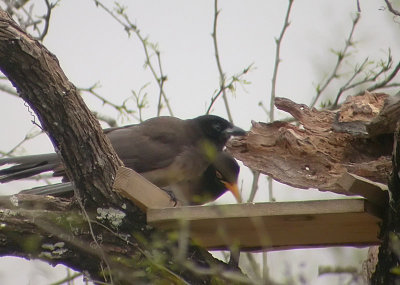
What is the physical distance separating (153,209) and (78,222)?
0.37 m

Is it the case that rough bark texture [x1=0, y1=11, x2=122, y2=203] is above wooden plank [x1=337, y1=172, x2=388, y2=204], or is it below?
above

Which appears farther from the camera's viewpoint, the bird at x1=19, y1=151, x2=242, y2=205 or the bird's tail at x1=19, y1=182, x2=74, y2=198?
the bird at x1=19, y1=151, x2=242, y2=205

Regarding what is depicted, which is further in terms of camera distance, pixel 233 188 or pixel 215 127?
pixel 215 127

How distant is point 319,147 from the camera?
12.9 feet

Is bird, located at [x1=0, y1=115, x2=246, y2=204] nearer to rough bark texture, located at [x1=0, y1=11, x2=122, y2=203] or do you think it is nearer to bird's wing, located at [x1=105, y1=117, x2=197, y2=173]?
bird's wing, located at [x1=105, y1=117, x2=197, y2=173]

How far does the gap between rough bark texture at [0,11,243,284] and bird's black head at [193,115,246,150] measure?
8.35 feet

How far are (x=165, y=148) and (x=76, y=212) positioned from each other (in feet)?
7.01

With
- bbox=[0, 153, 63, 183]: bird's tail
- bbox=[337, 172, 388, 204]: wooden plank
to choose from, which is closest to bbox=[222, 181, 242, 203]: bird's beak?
bbox=[0, 153, 63, 183]: bird's tail

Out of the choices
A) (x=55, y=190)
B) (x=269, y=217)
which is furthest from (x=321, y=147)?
(x=55, y=190)

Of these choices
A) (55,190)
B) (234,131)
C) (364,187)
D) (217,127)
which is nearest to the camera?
(364,187)

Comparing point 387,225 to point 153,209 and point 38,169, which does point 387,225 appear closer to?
point 153,209

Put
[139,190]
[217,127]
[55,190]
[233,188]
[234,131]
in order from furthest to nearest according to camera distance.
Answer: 1. [217,127]
2. [233,188]
3. [234,131]
4. [55,190]
5. [139,190]

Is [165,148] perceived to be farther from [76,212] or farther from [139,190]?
[139,190]

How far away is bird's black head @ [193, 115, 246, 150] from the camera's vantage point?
6.31m
